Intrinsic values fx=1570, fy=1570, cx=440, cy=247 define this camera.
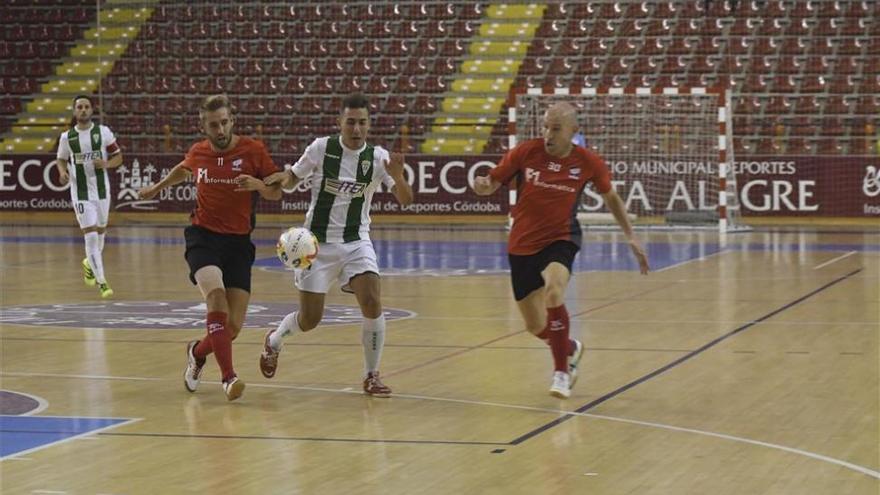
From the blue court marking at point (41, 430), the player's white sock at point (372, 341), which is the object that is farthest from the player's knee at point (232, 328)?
the blue court marking at point (41, 430)

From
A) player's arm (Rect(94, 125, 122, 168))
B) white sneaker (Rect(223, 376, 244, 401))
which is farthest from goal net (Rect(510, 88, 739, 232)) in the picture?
white sneaker (Rect(223, 376, 244, 401))

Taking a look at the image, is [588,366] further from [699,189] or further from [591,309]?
[699,189]

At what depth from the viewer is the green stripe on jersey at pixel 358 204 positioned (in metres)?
10.4

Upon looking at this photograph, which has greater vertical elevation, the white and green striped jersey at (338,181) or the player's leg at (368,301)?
the white and green striped jersey at (338,181)

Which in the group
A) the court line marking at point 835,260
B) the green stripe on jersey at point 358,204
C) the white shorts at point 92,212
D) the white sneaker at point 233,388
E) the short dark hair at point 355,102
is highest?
the short dark hair at point 355,102

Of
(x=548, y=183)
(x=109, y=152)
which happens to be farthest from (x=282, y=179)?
(x=109, y=152)

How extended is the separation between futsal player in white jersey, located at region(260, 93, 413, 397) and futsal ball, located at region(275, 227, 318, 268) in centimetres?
34

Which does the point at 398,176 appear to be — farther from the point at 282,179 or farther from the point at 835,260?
the point at 835,260

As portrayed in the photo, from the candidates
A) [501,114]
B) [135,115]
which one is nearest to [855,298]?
[501,114]

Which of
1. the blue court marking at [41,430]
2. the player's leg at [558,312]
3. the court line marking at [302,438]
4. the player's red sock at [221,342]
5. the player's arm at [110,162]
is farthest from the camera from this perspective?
the player's arm at [110,162]

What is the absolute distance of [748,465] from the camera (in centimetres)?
786

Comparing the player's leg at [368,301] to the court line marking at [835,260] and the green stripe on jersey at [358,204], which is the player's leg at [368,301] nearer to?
the green stripe on jersey at [358,204]

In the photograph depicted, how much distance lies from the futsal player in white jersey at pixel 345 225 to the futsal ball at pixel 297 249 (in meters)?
0.34

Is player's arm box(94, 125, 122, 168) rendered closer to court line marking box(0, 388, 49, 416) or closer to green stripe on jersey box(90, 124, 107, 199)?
green stripe on jersey box(90, 124, 107, 199)
